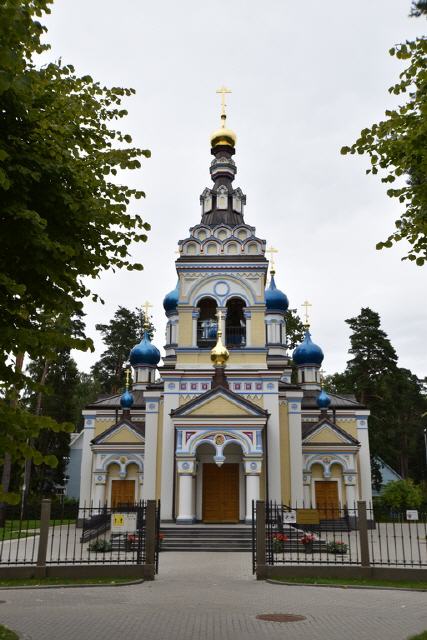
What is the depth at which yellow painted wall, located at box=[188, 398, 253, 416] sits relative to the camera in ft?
68.7

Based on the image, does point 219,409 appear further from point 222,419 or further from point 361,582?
point 361,582

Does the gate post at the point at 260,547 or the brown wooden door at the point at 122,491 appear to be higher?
the brown wooden door at the point at 122,491

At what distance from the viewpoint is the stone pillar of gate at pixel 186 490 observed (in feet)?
66.5

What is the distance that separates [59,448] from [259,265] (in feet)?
74.2

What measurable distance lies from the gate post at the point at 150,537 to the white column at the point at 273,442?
10.8m

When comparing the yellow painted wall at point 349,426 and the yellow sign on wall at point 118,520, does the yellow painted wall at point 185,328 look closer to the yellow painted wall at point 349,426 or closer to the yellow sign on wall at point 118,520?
the yellow painted wall at point 349,426

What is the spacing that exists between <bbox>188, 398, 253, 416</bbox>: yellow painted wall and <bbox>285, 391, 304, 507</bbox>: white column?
400 centimetres

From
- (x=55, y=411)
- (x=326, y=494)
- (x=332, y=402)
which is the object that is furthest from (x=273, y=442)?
(x=55, y=411)

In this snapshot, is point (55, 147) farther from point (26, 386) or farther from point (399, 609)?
point (399, 609)

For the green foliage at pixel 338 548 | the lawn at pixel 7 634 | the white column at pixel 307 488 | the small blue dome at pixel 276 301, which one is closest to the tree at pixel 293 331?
the small blue dome at pixel 276 301

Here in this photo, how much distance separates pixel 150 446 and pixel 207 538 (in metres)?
6.13

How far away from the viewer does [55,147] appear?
6184 mm

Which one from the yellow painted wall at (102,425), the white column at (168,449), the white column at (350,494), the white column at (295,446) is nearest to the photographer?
the white column at (168,449)

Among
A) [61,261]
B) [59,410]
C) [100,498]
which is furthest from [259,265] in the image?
[59,410]
